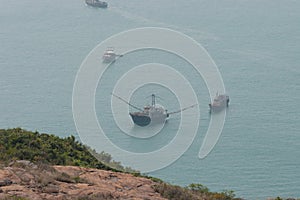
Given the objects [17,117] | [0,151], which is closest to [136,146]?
[17,117]

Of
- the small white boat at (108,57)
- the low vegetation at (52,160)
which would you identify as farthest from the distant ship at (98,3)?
the low vegetation at (52,160)

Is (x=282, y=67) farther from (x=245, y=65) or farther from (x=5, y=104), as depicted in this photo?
(x=5, y=104)

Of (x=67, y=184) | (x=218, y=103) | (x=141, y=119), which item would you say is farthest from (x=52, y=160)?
(x=218, y=103)

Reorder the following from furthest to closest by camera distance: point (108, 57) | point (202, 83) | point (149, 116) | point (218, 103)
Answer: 1. point (108, 57)
2. point (202, 83)
3. point (218, 103)
4. point (149, 116)

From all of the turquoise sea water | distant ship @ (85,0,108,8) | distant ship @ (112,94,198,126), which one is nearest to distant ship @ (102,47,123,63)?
the turquoise sea water

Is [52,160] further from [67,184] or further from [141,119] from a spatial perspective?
[141,119]
